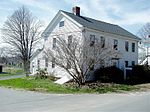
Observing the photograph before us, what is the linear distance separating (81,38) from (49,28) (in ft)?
21.3

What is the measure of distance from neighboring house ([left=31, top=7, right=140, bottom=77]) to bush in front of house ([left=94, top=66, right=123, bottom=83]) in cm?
213

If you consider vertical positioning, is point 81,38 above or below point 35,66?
above

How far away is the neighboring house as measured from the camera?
2631 cm

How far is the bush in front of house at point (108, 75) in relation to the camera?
24719mm

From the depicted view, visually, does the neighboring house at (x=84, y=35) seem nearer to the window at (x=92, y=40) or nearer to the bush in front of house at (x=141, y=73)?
the window at (x=92, y=40)

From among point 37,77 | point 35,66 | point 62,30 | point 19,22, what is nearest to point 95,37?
point 62,30

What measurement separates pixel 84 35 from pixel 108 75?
4.92 m

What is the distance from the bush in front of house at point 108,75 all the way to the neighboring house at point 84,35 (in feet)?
6.98

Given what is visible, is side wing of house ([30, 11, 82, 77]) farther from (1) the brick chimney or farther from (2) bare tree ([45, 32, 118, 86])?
(2) bare tree ([45, 32, 118, 86])

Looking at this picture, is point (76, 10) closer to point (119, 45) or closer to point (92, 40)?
point (92, 40)

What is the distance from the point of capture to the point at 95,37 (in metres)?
26.6

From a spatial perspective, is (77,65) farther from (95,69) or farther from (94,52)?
(95,69)

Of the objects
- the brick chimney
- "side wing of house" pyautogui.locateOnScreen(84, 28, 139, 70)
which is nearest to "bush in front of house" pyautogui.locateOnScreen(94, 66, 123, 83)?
"side wing of house" pyautogui.locateOnScreen(84, 28, 139, 70)

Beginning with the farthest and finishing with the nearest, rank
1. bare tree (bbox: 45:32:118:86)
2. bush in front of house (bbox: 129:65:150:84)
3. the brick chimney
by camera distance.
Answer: the brick chimney
bush in front of house (bbox: 129:65:150:84)
bare tree (bbox: 45:32:118:86)
